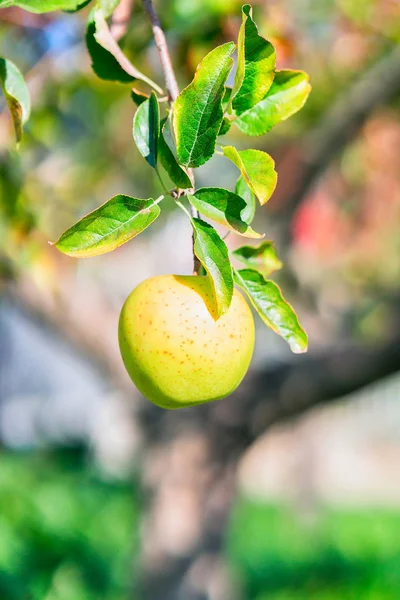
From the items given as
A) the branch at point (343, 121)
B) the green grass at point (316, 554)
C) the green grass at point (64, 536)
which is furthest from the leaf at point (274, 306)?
the green grass at point (316, 554)

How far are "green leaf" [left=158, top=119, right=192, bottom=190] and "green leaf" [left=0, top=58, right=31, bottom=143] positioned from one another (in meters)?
0.16

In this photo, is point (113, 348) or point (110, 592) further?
point (110, 592)


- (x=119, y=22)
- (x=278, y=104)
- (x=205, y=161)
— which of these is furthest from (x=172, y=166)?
(x=119, y=22)

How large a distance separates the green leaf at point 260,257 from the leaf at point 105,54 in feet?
0.66

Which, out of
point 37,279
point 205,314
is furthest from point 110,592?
point 205,314

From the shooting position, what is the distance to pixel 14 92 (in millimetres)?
783

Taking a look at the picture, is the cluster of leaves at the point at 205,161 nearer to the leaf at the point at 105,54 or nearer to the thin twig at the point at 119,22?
the leaf at the point at 105,54

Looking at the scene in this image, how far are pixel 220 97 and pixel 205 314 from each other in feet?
0.70

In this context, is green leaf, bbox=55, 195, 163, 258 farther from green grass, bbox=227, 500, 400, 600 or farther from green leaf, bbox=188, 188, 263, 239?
green grass, bbox=227, 500, 400, 600

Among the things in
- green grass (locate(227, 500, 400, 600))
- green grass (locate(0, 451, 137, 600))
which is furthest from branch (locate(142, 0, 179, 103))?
green grass (locate(227, 500, 400, 600))

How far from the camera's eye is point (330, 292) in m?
3.33

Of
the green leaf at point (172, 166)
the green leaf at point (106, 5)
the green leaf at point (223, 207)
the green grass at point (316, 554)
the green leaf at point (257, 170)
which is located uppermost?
the green leaf at point (106, 5)

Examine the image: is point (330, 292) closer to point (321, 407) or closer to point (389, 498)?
point (321, 407)

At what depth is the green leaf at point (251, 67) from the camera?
65cm
